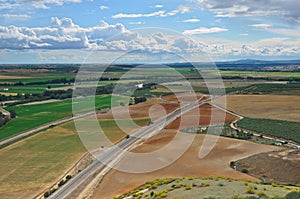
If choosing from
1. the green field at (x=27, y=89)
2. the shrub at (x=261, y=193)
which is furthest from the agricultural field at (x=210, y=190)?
the green field at (x=27, y=89)

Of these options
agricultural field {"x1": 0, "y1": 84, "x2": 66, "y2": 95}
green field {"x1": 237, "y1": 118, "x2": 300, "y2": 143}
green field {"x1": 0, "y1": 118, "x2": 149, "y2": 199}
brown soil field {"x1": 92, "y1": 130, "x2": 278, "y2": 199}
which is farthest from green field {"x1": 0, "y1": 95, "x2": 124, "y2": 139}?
green field {"x1": 237, "y1": 118, "x2": 300, "y2": 143}

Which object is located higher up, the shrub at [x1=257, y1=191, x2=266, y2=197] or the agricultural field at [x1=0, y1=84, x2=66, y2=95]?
the agricultural field at [x1=0, y1=84, x2=66, y2=95]

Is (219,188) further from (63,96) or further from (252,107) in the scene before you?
(63,96)

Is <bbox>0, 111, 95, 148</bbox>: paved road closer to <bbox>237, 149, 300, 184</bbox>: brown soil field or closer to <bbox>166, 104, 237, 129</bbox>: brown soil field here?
<bbox>166, 104, 237, 129</bbox>: brown soil field

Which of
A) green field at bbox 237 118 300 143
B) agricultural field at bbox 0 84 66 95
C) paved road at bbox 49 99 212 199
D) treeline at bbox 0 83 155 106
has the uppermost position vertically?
→ agricultural field at bbox 0 84 66 95

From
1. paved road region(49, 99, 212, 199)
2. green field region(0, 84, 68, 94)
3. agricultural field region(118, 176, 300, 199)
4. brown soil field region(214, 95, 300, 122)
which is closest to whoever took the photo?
agricultural field region(118, 176, 300, 199)

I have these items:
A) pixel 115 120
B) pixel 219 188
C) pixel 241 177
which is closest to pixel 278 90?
pixel 115 120
